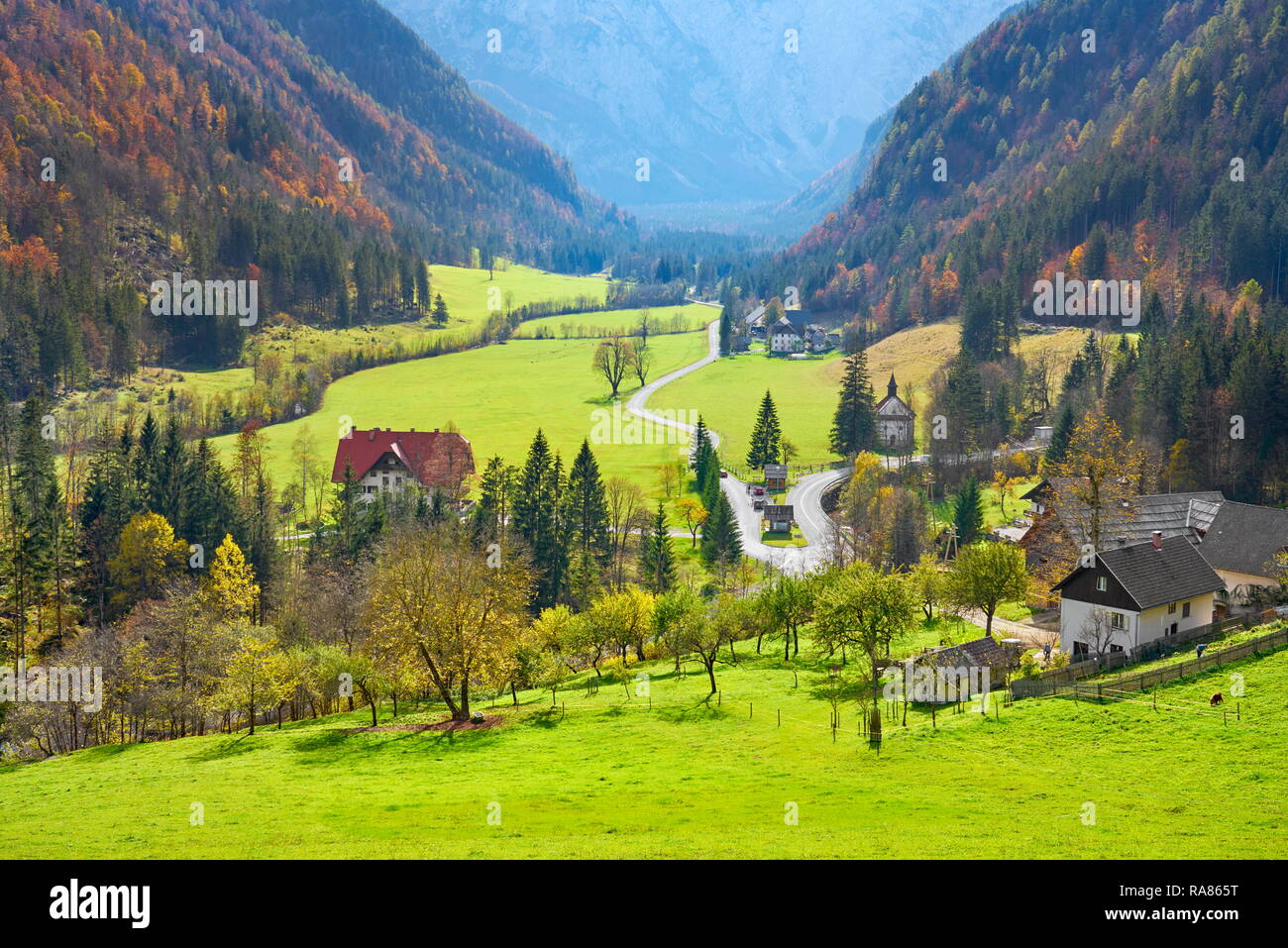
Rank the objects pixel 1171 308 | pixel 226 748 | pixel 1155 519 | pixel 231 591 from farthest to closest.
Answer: pixel 1171 308 → pixel 1155 519 → pixel 231 591 → pixel 226 748

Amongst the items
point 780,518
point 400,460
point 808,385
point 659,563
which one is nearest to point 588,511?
point 659,563

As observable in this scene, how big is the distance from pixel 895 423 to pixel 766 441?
770 inches

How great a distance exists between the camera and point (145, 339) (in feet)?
→ 538

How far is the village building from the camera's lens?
125 metres

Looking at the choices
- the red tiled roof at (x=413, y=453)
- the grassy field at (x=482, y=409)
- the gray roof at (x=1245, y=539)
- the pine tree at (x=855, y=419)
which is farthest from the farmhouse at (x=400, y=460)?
the gray roof at (x=1245, y=539)

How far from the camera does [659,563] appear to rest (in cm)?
9394

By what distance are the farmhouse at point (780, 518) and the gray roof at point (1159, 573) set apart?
5194 cm

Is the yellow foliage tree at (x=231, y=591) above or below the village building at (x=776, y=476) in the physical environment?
below

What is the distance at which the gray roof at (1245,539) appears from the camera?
6344 centimetres

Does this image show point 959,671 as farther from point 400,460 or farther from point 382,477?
point 382,477

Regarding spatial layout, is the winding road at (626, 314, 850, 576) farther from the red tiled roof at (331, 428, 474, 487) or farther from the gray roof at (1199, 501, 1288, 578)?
the red tiled roof at (331, 428, 474, 487)

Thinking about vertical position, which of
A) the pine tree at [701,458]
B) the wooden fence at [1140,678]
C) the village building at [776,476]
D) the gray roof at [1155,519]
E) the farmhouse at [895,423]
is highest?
the farmhouse at [895,423]

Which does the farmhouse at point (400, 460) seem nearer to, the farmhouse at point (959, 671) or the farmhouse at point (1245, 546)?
the farmhouse at point (959, 671)

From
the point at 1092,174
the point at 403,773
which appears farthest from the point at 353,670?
the point at 1092,174
